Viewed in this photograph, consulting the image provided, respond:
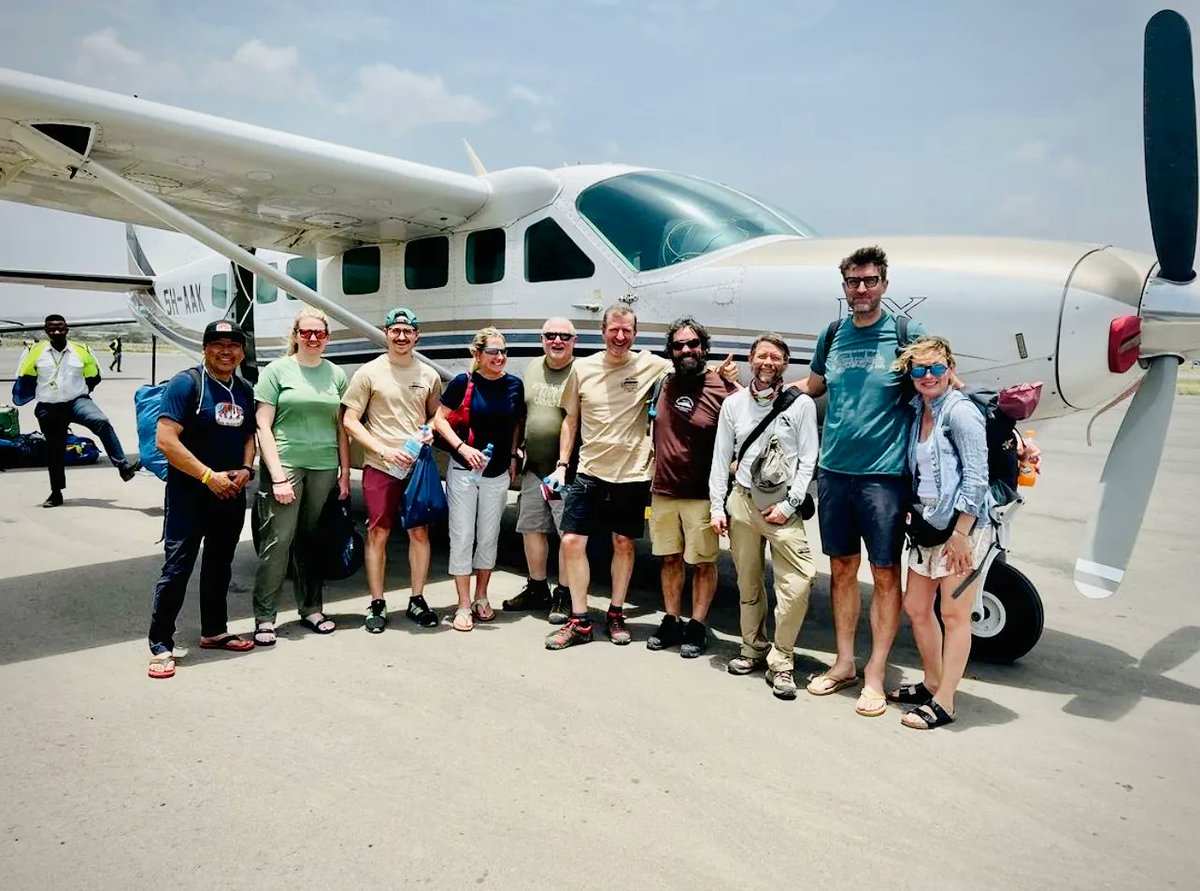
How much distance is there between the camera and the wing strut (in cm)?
491

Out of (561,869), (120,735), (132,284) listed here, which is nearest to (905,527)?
(561,869)

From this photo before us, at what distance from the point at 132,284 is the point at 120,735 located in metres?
10.4

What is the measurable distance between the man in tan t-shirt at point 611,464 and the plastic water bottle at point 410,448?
822 millimetres

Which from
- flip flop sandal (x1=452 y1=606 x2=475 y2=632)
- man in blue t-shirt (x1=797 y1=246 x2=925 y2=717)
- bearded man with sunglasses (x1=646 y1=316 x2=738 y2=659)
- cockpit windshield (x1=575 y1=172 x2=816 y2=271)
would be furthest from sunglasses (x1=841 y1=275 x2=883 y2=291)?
flip flop sandal (x1=452 y1=606 x2=475 y2=632)

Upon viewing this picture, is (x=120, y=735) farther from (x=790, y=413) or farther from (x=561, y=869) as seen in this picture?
(x=790, y=413)

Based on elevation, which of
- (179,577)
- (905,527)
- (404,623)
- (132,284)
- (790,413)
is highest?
(132,284)

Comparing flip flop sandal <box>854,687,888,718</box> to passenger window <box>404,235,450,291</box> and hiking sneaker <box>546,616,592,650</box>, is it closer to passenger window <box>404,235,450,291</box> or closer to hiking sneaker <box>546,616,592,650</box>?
hiking sneaker <box>546,616,592,650</box>

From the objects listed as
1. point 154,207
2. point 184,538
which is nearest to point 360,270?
point 154,207

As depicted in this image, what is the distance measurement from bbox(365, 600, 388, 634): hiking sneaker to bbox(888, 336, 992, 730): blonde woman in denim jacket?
2.92 m

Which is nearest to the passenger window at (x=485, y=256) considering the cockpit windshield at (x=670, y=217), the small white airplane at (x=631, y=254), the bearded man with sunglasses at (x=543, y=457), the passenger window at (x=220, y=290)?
the small white airplane at (x=631, y=254)

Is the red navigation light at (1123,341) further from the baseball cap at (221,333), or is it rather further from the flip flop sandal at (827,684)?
the baseball cap at (221,333)

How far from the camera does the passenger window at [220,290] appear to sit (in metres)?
9.70

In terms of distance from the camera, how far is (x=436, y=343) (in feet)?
22.2

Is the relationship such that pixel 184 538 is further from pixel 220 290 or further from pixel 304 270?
pixel 220 290
